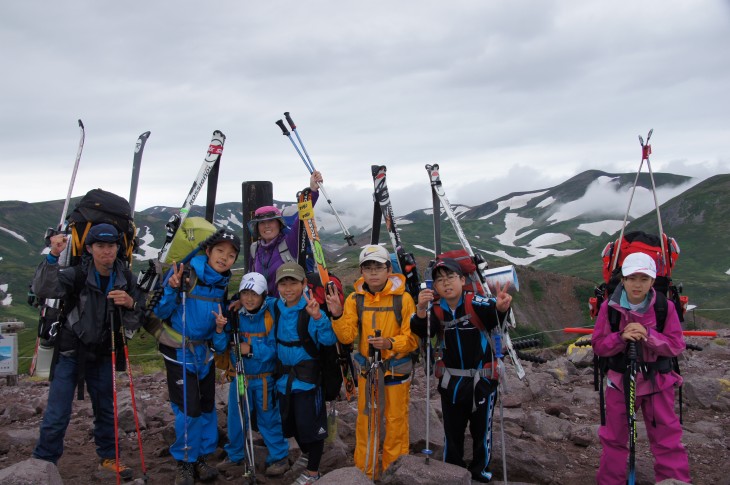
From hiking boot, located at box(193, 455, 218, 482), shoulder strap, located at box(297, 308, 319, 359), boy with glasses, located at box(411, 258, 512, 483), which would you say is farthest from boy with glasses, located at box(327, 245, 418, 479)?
hiking boot, located at box(193, 455, 218, 482)

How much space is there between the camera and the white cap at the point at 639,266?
6.04 m

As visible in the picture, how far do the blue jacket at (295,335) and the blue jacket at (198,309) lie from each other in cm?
89

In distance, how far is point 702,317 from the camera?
183 ft

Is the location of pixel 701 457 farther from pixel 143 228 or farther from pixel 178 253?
pixel 143 228

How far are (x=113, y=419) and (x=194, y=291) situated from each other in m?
2.10

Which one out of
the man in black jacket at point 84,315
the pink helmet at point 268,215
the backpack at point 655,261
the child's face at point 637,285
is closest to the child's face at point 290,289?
the pink helmet at point 268,215

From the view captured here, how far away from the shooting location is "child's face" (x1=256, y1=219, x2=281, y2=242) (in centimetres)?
786

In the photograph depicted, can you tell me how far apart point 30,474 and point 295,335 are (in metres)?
3.12

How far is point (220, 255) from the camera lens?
7098 millimetres

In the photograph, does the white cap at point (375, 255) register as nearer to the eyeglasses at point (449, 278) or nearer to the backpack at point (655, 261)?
the eyeglasses at point (449, 278)

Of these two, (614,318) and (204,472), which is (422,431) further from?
(614,318)

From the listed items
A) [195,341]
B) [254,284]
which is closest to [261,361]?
[195,341]

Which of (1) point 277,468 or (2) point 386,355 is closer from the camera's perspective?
(2) point 386,355

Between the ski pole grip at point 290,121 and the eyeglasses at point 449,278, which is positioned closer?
the eyeglasses at point 449,278
